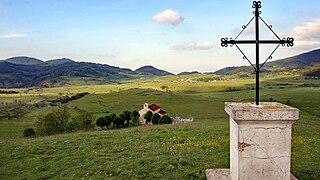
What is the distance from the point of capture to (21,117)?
9188 cm

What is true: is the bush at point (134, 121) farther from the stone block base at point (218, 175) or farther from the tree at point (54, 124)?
the stone block base at point (218, 175)

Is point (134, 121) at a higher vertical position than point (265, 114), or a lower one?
lower

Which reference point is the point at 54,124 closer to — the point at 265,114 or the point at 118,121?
the point at 118,121

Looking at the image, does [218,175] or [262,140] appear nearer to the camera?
[262,140]

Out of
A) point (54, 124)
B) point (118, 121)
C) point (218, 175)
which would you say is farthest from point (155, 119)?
point (218, 175)

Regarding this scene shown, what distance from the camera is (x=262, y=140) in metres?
6.35

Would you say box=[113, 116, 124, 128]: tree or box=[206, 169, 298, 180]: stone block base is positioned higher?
box=[206, 169, 298, 180]: stone block base

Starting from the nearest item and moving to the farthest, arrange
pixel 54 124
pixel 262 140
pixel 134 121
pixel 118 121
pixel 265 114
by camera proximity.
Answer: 1. pixel 265 114
2. pixel 262 140
3. pixel 54 124
4. pixel 118 121
5. pixel 134 121

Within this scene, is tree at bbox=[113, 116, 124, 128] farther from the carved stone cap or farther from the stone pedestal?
the carved stone cap

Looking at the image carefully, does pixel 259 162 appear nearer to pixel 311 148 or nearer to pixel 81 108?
pixel 311 148

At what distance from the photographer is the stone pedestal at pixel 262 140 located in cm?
614

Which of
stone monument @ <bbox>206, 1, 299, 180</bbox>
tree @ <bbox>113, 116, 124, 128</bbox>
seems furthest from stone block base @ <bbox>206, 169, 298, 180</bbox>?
tree @ <bbox>113, 116, 124, 128</bbox>

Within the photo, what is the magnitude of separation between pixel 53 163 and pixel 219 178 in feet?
28.6

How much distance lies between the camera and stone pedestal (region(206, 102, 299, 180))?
614 centimetres
